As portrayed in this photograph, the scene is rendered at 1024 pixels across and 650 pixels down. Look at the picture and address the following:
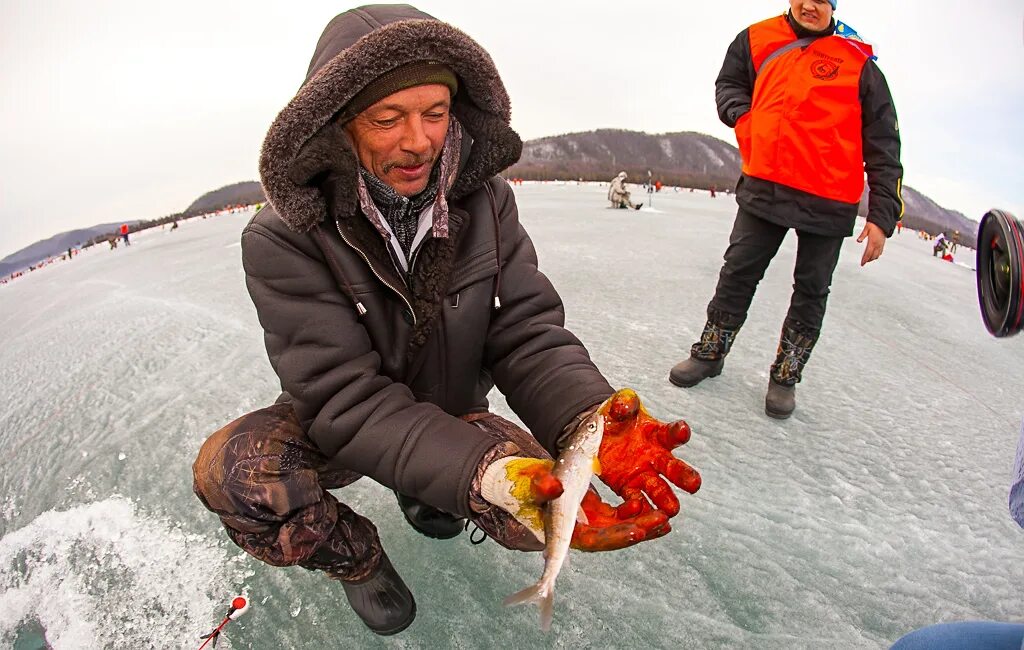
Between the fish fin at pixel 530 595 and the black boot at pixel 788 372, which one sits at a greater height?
the fish fin at pixel 530 595

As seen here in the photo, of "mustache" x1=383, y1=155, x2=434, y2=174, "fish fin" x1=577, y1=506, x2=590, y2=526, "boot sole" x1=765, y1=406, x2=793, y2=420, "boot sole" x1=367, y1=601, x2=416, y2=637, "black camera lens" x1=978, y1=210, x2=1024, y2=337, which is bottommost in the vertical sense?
"boot sole" x1=765, y1=406, x2=793, y2=420

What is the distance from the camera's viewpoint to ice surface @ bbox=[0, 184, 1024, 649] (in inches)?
58.4

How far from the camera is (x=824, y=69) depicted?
2.21m

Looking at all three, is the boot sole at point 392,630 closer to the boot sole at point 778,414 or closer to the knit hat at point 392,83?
the knit hat at point 392,83

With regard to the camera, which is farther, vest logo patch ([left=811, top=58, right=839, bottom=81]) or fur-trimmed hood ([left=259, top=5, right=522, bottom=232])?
vest logo patch ([left=811, top=58, right=839, bottom=81])

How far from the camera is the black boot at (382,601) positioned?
1448 mm

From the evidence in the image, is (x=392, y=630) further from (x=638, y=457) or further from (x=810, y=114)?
(x=810, y=114)

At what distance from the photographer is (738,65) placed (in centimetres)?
256

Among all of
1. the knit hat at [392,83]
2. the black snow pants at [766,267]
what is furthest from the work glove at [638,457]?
the black snow pants at [766,267]

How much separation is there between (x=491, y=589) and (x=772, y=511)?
0.97 meters

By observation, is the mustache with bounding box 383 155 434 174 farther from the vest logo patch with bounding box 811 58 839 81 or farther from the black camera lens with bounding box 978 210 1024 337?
the vest logo patch with bounding box 811 58 839 81

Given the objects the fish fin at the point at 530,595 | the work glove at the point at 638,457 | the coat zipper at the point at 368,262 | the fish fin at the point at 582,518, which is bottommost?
the fish fin at the point at 530,595

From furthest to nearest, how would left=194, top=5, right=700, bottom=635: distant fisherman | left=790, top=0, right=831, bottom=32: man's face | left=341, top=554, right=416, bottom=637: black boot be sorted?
left=790, top=0, right=831, bottom=32: man's face < left=341, top=554, right=416, bottom=637: black boot < left=194, top=5, right=700, bottom=635: distant fisherman

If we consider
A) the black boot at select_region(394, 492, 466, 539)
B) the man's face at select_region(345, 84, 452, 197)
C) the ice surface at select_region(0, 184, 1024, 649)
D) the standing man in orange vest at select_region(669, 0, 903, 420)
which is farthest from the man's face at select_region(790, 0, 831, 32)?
the black boot at select_region(394, 492, 466, 539)
